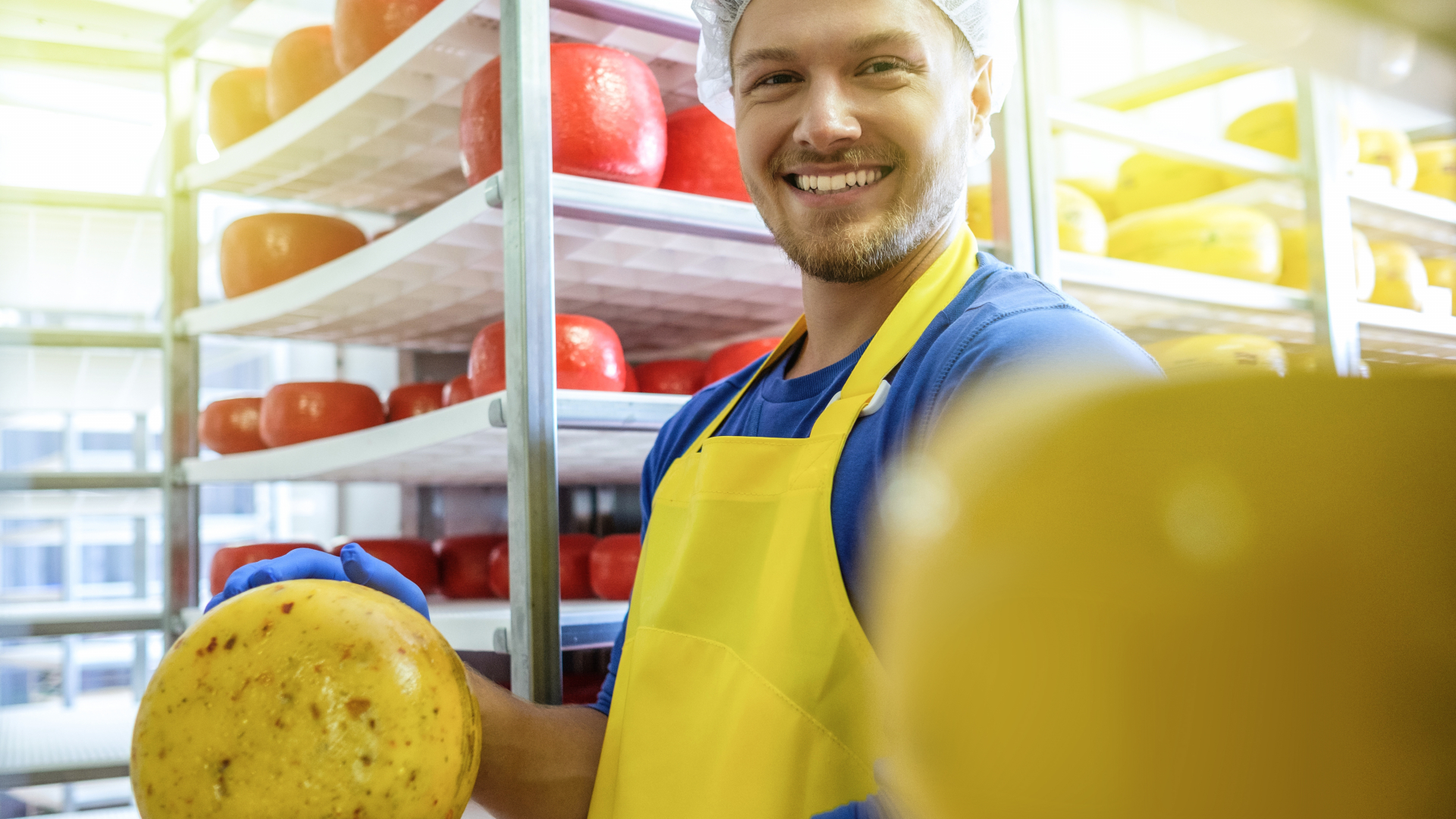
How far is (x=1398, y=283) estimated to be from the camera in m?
2.42

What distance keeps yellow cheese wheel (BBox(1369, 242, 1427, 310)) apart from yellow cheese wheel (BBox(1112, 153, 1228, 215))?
19.7 inches

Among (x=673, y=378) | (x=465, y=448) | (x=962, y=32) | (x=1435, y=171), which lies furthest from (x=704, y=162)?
(x=1435, y=171)

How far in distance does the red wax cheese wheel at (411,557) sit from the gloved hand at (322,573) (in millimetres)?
924

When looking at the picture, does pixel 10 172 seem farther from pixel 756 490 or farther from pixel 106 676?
pixel 106 676

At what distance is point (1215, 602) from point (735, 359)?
1.47m

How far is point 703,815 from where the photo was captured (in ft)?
2.87

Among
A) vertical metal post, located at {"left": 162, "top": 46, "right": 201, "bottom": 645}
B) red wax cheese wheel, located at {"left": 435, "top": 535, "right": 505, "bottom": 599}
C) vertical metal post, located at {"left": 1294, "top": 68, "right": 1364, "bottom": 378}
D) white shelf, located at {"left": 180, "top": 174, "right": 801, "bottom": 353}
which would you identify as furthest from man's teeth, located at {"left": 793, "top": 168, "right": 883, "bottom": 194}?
vertical metal post, located at {"left": 162, "top": 46, "right": 201, "bottom": 645}

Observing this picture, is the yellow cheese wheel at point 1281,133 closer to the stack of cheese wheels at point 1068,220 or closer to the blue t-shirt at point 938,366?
the stack of cheese wheels at point 1068,220

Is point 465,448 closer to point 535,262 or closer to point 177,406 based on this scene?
point 535,262

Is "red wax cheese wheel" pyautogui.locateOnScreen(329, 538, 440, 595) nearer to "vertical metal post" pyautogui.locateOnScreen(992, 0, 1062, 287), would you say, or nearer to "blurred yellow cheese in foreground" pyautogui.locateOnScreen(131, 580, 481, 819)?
"vertical metal post" pyautogui.locateOnScreen(992, 0, 1062, 287)

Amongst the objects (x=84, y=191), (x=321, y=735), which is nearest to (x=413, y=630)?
(x=321, y=735)

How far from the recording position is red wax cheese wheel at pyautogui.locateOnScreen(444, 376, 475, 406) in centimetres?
149

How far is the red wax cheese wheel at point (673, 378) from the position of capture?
1555 mm

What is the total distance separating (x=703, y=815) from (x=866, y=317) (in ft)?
1.85
